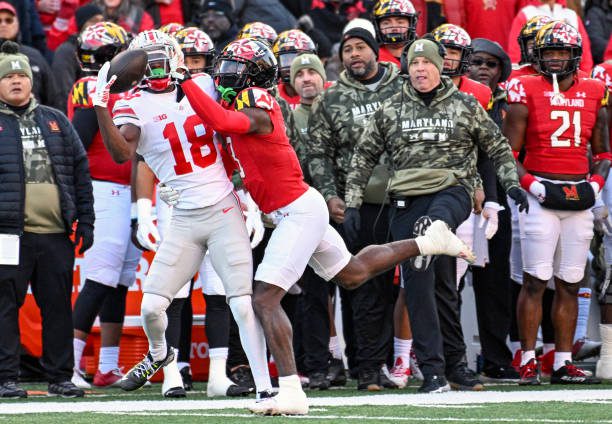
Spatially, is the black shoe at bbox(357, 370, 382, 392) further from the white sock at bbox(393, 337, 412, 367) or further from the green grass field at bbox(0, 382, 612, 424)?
the white sock at bbox(393, 337, 412, 367)

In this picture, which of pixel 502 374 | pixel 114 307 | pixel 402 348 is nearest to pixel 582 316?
pixel 502 374

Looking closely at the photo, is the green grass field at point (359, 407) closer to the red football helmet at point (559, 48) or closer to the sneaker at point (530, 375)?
the sneaker at point (530, 375)

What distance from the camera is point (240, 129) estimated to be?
6.89 meters

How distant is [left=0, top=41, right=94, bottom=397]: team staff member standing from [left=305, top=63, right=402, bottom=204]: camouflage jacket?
1491mm

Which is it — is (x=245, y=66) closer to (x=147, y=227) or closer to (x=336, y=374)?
(x=147, y=227)

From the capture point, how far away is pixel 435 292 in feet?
28.8

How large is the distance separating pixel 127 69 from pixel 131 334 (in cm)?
327

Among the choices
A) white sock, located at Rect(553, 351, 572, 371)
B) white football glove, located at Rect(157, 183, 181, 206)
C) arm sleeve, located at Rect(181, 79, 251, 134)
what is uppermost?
arm sleeve, located at Rect(181, 79, 251, 134)

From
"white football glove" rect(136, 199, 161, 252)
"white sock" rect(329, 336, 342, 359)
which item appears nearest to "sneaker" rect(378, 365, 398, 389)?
"white sock" rect(329, 336, 342, 359)

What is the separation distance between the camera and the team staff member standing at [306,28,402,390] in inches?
354

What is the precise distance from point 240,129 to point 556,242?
326cm

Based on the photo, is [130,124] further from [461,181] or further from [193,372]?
[193,372]

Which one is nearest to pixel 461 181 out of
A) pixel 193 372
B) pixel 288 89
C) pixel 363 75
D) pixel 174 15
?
pixel 363 75

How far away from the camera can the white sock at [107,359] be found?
9.51 m
